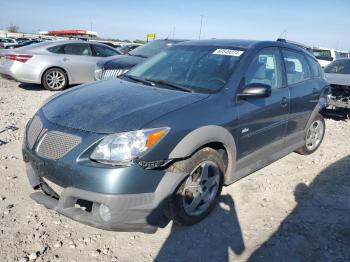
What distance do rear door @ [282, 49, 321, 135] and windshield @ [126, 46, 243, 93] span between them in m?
1.01

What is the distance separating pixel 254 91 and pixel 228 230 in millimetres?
1358

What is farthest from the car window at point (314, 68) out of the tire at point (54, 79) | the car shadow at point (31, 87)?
the car shadow at point (31, 87)

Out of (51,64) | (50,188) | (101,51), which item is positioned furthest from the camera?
(101,51)

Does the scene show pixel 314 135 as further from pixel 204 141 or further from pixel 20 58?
pixel 20 58

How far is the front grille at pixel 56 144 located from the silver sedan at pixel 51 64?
23.2 ft

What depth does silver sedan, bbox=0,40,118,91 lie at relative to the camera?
9.42 meters

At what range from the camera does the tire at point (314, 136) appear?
18.0ft

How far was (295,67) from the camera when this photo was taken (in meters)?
4.78

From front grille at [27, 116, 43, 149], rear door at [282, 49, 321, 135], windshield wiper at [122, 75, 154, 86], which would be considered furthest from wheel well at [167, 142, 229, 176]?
rear door at [282, 49, 321, 135]

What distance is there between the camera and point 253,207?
3.88 meters

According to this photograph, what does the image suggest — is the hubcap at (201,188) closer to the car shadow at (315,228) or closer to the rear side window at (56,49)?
the car shadow at (315,228)

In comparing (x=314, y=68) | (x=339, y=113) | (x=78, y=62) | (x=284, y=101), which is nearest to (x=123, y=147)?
(x=284, y=101)

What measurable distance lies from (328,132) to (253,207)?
13.3 feet

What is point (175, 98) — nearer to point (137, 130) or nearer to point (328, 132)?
point (137, 130)
